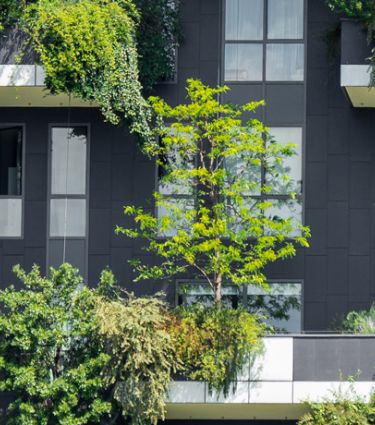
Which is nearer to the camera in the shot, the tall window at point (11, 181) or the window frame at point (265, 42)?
the window frame at point (265, 42)

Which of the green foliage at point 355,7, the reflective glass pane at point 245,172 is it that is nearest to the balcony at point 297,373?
the reflective glass pane at point 245,172

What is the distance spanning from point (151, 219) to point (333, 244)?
395 centimetres

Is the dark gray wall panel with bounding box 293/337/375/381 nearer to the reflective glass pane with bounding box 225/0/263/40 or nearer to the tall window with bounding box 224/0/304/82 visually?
the tall window with bounding box 224/0/304/82

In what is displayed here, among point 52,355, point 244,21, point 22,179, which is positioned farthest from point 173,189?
point 52,355

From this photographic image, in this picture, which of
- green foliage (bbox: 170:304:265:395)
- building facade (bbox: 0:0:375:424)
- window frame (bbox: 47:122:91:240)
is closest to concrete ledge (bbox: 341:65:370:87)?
building facade (bbox: 0:0:375:424)

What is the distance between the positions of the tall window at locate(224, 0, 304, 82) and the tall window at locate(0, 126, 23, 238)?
14.2 ft

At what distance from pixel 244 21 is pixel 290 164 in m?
2.95

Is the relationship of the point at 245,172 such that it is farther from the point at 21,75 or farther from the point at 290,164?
the point at 21,75

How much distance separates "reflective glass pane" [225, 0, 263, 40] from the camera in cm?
3609

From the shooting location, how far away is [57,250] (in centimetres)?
3594

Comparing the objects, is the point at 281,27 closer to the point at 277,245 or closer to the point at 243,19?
the point at 243,19

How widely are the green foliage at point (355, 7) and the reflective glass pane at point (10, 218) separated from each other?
23.6 feet

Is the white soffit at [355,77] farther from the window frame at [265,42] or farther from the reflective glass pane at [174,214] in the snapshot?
the reflective glass pane at [174,214]

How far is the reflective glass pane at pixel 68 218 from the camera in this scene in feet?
118
